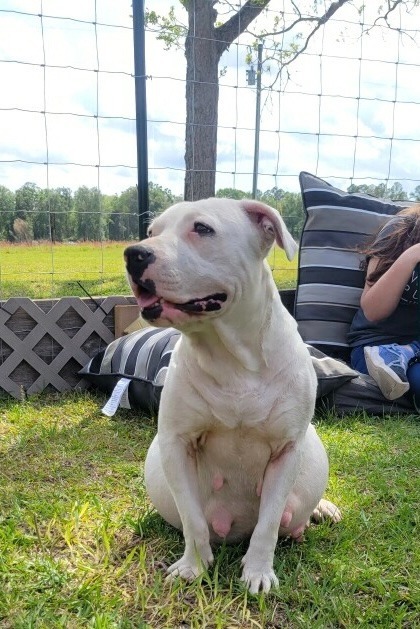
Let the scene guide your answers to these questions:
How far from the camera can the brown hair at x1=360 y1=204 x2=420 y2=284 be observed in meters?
3.24

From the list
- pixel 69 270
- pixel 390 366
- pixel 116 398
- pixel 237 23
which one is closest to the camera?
pixel 116 398

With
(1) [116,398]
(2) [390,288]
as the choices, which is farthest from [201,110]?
(1) [116,398]

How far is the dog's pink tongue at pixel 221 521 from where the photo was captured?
5.67 ft

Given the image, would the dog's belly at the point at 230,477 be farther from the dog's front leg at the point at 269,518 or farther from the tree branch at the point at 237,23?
the tree branch at the point at 237,23

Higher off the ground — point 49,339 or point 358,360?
point 49,339

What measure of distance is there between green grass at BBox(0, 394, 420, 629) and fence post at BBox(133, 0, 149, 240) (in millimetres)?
1562

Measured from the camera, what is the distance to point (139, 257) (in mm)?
1376

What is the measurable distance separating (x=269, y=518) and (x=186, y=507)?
0.22 metres

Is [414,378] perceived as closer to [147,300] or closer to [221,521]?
[221,521]

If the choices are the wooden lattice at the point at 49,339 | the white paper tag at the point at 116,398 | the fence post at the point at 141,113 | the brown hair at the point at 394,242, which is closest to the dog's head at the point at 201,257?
the white paper tag at the point at 116,398

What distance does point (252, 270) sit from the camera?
1.57 meters

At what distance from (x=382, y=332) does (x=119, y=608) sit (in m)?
2.34

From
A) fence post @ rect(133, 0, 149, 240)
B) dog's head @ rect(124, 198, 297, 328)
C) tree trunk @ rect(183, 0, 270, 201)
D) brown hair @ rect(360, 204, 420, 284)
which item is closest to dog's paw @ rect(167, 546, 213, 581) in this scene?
dog's head @ rect(124, 198, 297, 328)

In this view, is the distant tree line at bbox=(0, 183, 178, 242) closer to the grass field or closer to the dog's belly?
the grass field
